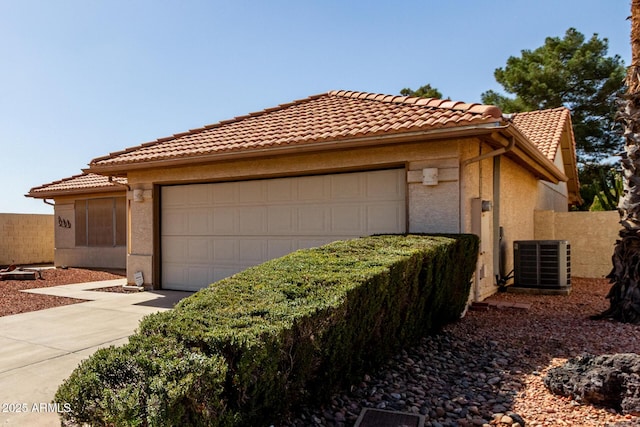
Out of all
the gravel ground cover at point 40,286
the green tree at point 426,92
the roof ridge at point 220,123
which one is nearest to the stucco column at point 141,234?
the roof ridge at point 220,123

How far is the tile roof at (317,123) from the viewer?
703 cm

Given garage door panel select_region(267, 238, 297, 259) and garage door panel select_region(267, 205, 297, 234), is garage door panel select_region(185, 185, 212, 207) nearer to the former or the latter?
garage door panel select_region(267, 205, 297, 234)

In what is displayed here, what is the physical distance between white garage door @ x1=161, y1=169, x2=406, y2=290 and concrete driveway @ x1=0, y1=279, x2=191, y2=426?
103 cm

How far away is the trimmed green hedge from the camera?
2.26 m

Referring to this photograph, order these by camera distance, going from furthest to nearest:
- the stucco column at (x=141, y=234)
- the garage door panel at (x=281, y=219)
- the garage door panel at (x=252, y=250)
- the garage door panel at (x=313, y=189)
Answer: the stucco column at (x=141, y=234) → the garage door panel at (x=252, y=250) → the garage door panel at (x=281, y=219) → the garage door panel at (x=313, y=189)

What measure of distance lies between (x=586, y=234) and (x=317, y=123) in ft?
30.8

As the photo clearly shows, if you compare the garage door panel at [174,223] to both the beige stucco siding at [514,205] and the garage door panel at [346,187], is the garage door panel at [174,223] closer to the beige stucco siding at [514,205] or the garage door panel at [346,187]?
the garage door panel at [346,187]

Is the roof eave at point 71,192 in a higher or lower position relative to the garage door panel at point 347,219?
higher

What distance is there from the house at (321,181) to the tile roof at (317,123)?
4 centimetres

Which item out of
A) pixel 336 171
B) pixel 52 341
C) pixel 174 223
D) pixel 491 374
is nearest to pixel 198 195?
pixel 174 223

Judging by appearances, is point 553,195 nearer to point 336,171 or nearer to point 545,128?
point 545,128

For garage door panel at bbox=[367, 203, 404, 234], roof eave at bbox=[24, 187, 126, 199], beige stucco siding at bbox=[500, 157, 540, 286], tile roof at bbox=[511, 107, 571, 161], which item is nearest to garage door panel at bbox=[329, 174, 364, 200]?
garage door panel at bbox=[367, 203, 404, 234]

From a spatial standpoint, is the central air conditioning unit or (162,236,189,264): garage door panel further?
(162,236,189,264): garage door panel

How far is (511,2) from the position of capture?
11.1 m
